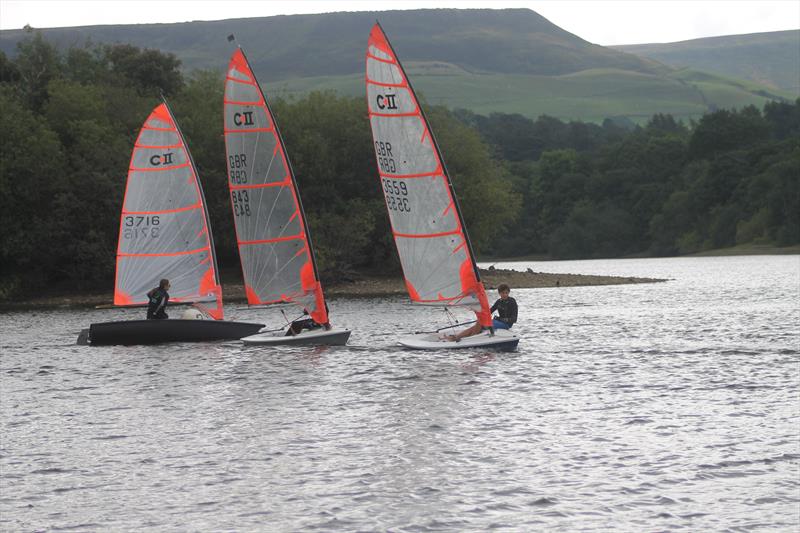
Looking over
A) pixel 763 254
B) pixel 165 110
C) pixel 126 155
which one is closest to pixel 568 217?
pixel 763 254

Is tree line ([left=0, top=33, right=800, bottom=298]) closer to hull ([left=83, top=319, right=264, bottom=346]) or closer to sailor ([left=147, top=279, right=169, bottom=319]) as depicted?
hull ([left=83, top=319, right=264, bottom=346])

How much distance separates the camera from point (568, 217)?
188875 millimetres

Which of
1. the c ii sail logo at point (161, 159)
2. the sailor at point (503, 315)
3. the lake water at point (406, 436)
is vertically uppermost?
the c ii sail logo at point (161, 159)

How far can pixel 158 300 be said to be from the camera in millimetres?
42531

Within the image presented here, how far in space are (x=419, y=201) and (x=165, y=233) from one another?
13.4 metres

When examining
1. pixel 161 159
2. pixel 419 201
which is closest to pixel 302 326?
pixel 419 201

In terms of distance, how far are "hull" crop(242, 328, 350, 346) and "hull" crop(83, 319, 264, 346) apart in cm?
256

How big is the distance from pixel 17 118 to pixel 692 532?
7901cm

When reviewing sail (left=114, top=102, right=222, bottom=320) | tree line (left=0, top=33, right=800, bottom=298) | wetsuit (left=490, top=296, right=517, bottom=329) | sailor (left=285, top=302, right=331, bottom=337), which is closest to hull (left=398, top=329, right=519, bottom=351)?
wetsuit (left=490, top=296, right=517, bottom=329)

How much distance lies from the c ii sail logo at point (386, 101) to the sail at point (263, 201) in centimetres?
613

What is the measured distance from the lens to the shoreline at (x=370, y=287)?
80875 millimetres

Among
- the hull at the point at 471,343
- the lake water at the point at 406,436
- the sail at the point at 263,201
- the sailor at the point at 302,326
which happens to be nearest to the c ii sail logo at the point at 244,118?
the sail at the point at 263,201

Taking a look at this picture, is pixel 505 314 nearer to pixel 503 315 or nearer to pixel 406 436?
pixel 503 315

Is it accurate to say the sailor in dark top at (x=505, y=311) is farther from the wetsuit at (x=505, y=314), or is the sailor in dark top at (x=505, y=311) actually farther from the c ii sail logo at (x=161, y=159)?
the c ii sail logo at (x=161, y=159)
